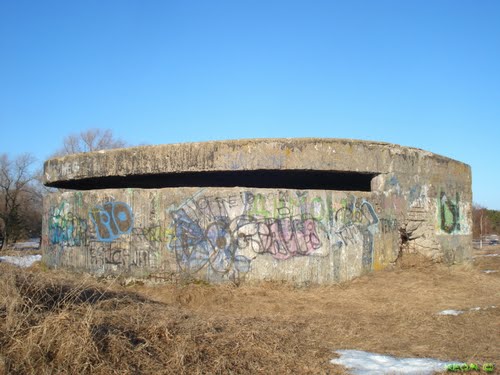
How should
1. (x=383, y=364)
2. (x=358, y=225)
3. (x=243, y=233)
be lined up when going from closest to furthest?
(x=383, y=364) → (x=243, y=233) → (x=358, y=225)

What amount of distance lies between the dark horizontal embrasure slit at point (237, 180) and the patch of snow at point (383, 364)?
453cm

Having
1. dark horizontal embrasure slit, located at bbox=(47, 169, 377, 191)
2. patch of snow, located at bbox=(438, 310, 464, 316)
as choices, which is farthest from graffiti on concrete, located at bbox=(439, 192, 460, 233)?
patch of snow, located at bbox=(438, 310, 464, 316)

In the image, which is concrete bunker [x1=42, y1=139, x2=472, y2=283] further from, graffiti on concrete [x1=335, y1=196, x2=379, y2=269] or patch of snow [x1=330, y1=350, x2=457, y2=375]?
patch of snow [x1=330, y1=350, x2=457, y2=375]

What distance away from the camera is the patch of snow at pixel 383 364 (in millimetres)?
3738

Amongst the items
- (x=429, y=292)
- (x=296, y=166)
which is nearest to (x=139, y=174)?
(x=296, y=166)

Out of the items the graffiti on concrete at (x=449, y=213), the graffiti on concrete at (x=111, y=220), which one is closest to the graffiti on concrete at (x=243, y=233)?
the graffiti on concrete at (x=111, y=220)

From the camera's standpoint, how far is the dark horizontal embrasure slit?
8.75 meters

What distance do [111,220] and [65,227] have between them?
1.22 metres

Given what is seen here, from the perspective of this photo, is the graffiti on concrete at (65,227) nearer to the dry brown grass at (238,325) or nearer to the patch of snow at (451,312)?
the dry brown grass at (238,325)

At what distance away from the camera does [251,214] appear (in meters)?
7.44

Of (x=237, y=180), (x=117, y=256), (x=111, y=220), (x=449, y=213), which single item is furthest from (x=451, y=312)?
Result: (x=111, y=220)

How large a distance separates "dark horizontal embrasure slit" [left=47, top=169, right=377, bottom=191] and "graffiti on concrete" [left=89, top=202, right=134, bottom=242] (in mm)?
692

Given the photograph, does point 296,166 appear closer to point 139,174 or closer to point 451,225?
point 139,174

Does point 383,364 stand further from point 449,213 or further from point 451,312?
point 449,213
